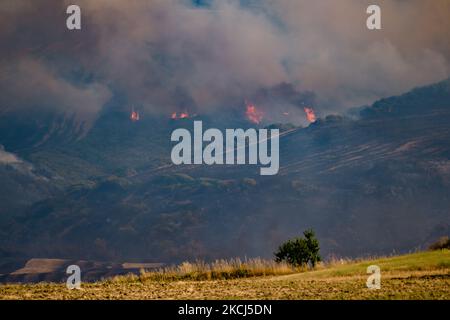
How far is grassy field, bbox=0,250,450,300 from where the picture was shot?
95.1 feet

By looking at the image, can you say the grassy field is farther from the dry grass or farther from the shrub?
the shrub

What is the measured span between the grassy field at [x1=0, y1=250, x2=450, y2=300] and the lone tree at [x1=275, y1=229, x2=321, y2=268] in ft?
21.8

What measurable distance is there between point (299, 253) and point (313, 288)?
18.9 m

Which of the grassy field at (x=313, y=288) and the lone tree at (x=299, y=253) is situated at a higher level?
the lone tree at (x=299, y=253)

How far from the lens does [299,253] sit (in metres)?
50.9

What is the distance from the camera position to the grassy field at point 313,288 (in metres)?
29.0

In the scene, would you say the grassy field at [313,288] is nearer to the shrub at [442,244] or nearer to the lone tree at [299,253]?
the shrub at [442,244]

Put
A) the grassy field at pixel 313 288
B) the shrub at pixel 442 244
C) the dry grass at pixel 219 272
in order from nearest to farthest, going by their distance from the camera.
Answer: the grassy field at pixel 313 288 < the dry grass at pixel 219 272 < the shrub at pixel 442 244

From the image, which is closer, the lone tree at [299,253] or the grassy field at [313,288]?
the grassy field at [313,288]

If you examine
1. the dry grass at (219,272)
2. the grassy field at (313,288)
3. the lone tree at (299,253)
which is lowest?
the grassy field at (313,288)

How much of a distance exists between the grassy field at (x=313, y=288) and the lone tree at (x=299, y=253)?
6.65 m

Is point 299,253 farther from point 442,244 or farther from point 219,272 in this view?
point 442,244

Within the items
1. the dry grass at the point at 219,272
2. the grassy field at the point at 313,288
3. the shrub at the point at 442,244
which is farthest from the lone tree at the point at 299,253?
the shrub at the point at 442,244
